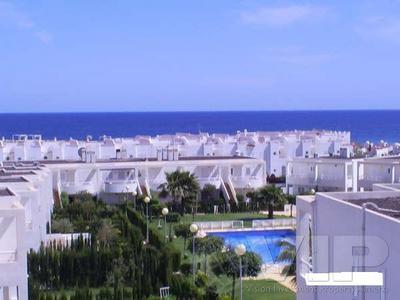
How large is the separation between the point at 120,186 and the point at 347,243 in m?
29.8

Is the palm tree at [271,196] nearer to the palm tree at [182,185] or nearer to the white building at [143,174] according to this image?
the palm tree at [182,185]

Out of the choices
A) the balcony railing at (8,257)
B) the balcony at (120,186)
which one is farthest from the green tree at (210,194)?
the balcony railing at (8,257)

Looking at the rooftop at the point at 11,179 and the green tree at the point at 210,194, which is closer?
the rooftop at the point at 11,179

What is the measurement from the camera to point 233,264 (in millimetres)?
20078

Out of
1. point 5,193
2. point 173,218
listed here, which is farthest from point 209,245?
point 173,218

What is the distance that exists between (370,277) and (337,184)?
32.4 meters

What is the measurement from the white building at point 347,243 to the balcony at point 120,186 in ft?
89.4

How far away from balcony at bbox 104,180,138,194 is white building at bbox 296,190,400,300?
89.4 feet

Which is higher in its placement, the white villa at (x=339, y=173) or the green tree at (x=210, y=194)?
the white villa at (x=339, y=173)

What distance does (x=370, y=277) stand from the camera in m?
8.77

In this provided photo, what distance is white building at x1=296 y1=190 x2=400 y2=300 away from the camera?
991cm

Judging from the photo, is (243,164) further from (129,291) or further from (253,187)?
(129,291)

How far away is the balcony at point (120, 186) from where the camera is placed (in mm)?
39969

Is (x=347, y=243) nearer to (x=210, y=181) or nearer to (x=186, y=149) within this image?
(x=210, y=181)
